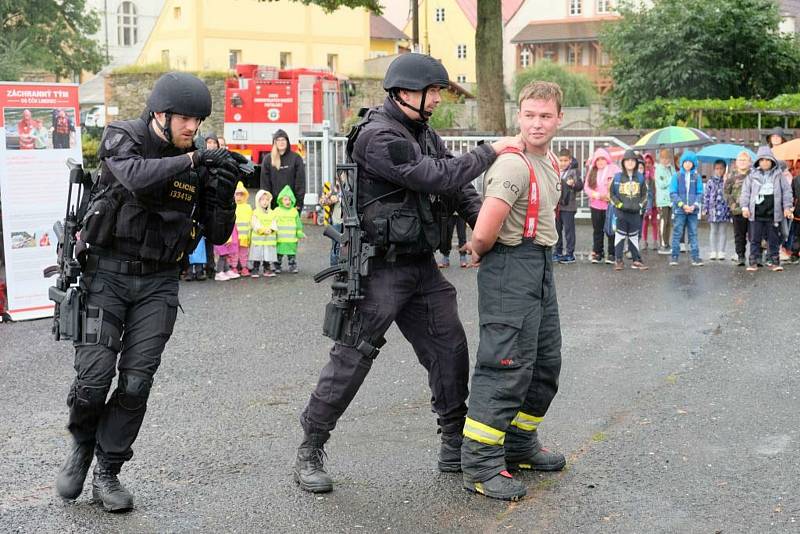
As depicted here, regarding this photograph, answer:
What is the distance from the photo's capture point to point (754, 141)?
885 inches

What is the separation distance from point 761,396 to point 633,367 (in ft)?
3.90

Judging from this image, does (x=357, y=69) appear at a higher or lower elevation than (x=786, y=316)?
higher

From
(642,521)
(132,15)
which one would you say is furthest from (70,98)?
(132,15)

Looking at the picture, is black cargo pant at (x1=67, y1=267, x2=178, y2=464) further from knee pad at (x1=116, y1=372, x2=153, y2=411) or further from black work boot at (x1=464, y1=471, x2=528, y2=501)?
black work boot at (x1=464, y1=471, x2=528, y2=501)

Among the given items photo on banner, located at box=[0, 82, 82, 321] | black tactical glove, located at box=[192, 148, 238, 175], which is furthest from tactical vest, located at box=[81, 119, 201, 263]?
photo on banner, located at box=[0, 82, 82, 321]

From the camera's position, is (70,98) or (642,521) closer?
(642,521)

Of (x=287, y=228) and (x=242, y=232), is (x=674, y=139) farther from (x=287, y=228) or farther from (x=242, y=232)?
(x=242, y=232)

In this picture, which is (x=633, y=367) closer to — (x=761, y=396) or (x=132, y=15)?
(x=761, y=396)

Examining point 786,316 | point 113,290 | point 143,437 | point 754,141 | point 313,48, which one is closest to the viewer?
point 113,290

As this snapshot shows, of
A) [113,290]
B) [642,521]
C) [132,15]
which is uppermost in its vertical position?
[132,15]

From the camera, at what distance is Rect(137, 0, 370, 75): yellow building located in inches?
2208

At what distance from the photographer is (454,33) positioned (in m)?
82.5

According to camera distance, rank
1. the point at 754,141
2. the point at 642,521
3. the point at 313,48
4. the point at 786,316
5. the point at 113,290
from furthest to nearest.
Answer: the point at 313,48 < the point at 754,141 < the point at 786,316 < the point at 113,290 < the point at 642,521

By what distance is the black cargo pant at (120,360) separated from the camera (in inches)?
201
